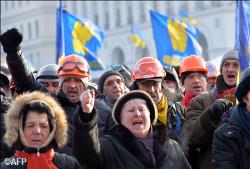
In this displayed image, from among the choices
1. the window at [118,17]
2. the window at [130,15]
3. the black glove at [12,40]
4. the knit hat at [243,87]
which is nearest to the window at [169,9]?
the window at [130,15]

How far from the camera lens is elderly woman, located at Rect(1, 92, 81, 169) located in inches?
145

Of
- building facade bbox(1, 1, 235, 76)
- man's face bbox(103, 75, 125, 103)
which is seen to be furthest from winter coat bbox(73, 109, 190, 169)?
building facade bbox(1, 1, 235, 76)

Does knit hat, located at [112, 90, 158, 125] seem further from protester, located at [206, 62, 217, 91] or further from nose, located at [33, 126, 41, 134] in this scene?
protester, located at [206, 62, 217, 91]

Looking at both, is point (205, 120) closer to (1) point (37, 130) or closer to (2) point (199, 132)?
(2) point (199, 132)

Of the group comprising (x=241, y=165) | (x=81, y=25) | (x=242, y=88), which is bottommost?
(x=241, y=165)

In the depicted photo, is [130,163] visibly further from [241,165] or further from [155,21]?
[155,21]

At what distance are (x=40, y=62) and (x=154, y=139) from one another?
62790 mm

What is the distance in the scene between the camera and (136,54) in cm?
5522

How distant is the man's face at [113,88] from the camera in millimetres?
5598

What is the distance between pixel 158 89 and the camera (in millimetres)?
4586

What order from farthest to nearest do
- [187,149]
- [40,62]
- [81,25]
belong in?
[40,62], [81,25], [187,149]

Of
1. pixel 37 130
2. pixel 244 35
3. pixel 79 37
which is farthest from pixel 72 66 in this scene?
pixel 79 37

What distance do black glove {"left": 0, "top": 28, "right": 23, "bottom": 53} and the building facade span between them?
132 feet

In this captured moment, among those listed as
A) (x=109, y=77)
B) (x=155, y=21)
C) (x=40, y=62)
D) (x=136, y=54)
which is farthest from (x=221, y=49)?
(x=109, y=77)
